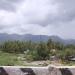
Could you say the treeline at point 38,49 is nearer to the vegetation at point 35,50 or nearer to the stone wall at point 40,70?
the vegetation at point 35,50

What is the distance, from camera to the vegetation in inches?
1490

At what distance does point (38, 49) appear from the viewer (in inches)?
1560

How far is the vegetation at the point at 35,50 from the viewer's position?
37.8 metres

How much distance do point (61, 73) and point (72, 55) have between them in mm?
33596

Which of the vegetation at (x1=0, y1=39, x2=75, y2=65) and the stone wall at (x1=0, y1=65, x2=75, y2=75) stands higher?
the stone wall at (x1=0, y1=65, x2=75, y2=75)

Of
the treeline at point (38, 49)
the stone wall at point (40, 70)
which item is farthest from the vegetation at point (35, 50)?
the stone wall at point (40, 70)

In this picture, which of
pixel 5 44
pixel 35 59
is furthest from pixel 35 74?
pixel 5 44

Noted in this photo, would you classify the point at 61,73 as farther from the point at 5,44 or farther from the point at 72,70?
the point at 5,44

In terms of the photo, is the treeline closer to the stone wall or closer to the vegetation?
the vegetation

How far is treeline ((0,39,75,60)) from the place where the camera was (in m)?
37.8

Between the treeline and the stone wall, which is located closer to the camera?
the stone wall

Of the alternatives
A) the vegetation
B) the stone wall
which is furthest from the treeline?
the stone wall

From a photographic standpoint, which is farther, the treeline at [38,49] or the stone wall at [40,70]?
the treeline at [38,49]

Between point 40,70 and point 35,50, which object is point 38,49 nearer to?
point 35,50
